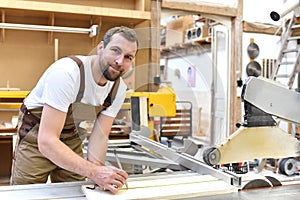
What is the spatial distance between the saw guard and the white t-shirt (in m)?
0.44

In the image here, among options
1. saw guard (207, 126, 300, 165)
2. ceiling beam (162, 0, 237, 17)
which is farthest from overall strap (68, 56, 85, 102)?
ceiling beam (162, 0, 237, 17)

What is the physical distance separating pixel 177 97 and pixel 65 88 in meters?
0.83

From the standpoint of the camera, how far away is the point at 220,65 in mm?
3971

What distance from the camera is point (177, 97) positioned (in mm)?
1787

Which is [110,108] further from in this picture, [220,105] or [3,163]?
[220,105]

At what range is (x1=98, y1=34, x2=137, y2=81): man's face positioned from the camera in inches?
41.6

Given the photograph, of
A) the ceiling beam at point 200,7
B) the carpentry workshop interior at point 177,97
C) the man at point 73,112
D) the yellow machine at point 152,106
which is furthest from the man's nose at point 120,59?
the ceiling beam at point 200,7

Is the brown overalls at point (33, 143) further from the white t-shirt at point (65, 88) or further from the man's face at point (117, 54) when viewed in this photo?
the man's face at point (117, 54)

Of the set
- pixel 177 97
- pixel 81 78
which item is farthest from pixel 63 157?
pixel 177 97

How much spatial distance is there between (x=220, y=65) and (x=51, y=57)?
1.97 metres

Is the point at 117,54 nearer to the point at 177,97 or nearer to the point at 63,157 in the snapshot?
the point at 63,157

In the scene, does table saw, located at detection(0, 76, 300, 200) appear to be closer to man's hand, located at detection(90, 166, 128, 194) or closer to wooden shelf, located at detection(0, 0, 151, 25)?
man's hand, located at detection(90, 166, 128, 194)

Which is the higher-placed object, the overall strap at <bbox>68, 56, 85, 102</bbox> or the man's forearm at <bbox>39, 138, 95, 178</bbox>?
the overall strap at <bbox>68, 56, 85, 102</bbox>

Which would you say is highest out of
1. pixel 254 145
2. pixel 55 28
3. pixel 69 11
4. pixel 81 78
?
pixel 69 11
